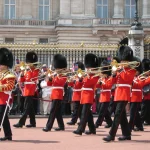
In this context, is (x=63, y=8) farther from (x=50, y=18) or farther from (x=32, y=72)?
(x=32, y=72)

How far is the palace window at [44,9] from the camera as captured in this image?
3659 cm

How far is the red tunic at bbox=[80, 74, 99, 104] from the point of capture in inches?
463

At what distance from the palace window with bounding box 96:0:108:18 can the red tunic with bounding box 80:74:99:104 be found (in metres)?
25.4

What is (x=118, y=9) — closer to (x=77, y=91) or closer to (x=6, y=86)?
(x=77, y=91)

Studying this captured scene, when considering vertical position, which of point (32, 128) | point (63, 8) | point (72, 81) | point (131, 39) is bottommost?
point (32, 128)

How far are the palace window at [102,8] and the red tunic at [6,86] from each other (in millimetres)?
26903

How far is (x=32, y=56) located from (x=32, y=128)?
184 cm

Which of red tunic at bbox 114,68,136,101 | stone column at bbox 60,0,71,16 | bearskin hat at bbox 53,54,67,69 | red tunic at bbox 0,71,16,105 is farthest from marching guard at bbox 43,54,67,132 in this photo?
stone column at bbox 60,0,71,16

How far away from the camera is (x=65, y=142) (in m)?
10.6

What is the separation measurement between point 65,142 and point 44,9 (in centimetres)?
2687

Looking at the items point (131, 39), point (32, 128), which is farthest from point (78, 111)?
point (131, 39)

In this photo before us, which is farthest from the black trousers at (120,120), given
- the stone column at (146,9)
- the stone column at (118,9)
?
the stone column at (146,9)

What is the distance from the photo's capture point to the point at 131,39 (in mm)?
20672

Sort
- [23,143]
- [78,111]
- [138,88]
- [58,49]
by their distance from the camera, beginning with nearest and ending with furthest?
[23,143], [138,88], [78,111], [58,49]
